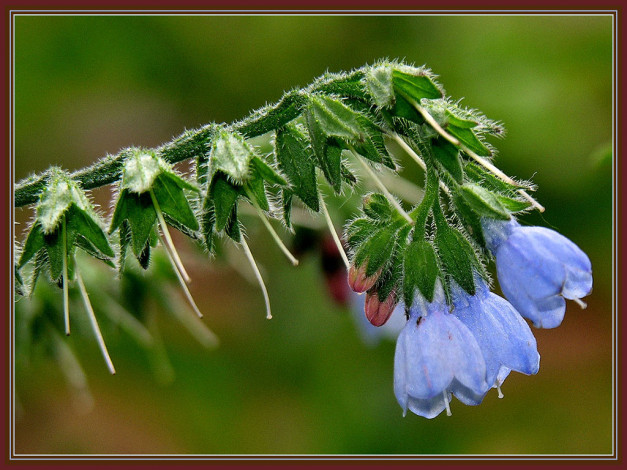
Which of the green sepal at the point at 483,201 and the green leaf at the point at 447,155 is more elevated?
the green leaf at the point at 447,155

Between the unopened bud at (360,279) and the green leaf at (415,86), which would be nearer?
the green leaf at (415,86)

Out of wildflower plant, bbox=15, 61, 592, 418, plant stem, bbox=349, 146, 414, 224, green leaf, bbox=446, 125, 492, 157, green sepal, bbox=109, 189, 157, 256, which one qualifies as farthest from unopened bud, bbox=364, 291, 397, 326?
green sepal, bbox=109, 189, 157, 256

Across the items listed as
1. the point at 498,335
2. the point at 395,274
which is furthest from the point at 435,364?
the point at 395,274

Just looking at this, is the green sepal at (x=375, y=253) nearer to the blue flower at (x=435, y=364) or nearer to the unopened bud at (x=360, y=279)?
the unopened bud at (x=360, y=279)

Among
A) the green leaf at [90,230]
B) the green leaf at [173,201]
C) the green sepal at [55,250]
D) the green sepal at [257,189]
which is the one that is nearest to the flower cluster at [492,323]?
the green sepal at [257,189]

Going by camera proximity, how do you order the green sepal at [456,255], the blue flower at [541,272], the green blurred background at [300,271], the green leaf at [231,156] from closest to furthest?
1. the blue flower at [541,272]
2. the green leaf at [231,156]
3. the green sepal at [456,255]
4. the green blurred background at [300,271]

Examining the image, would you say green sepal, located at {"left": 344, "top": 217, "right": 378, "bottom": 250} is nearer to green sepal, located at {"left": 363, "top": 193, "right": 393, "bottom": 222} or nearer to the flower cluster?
green sepal, located at {"left": 363, "top": 193, "right": 393, "bottom": 222}

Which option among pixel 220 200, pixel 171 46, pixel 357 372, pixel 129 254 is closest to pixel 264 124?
pixel 220 200
